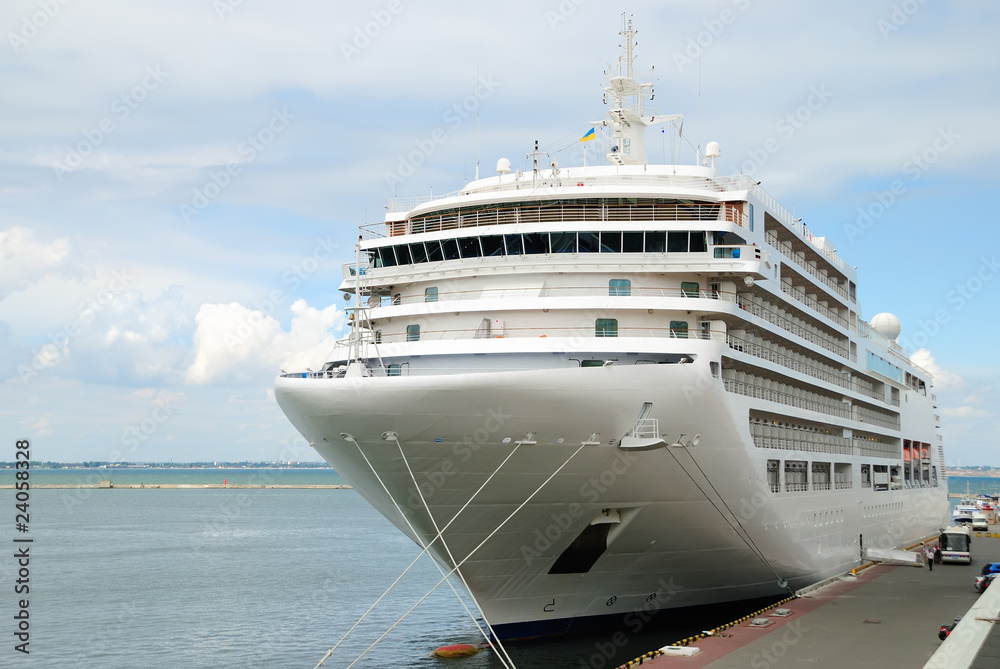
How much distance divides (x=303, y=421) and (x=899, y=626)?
14.8m

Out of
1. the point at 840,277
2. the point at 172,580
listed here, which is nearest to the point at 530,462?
the point at 840,277

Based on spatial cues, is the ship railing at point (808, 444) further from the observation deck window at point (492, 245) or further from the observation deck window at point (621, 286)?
the observation deck window at point (492, 245)

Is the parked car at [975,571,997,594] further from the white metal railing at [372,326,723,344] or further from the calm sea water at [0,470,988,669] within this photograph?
the white metal railing at [372,326,723,344]

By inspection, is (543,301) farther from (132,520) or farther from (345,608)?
(132,520)

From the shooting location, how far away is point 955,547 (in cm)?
3725

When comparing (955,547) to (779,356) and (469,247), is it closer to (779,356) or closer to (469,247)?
(779,356)

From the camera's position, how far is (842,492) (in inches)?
1236

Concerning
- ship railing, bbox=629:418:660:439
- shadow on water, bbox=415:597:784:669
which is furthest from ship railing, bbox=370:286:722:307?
shadow on water, bbox=415:597:784:669

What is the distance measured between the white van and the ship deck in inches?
313

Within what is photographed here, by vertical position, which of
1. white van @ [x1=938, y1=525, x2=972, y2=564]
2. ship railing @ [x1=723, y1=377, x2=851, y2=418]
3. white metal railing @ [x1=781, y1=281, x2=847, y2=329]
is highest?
white metal railing @ [x1=781, y1=281, x2=847, y2=329]

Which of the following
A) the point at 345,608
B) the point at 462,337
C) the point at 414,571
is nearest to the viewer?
the point at 462,337

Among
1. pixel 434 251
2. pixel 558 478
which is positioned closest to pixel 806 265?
pixel 434 251

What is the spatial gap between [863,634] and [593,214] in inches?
460

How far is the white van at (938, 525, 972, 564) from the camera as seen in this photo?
3684 cm
